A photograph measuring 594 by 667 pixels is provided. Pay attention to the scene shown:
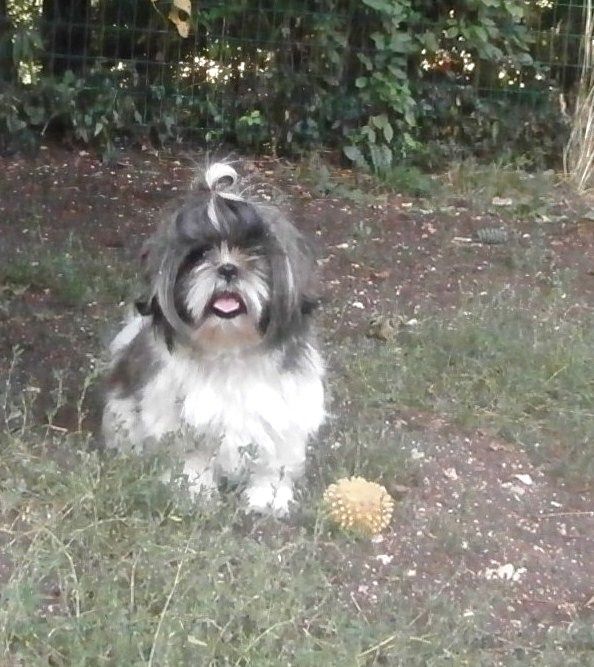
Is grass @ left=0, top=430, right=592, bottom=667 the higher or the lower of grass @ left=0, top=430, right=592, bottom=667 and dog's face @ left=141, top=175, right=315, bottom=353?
the lower

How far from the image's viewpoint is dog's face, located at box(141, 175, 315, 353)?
10.8 feet

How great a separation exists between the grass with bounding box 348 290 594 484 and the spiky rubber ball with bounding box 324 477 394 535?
0.95 m

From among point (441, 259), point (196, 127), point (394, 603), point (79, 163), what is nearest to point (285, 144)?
point (196, 127)

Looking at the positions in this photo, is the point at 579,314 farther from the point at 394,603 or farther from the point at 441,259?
the point at 394,603

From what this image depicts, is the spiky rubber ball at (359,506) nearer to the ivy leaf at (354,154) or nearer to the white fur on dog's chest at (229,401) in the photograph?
→ the white fur on dog's chest at (229,401)

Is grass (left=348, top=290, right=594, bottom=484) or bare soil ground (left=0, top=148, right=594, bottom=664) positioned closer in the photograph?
bare soil ground (left=0, top=148, right=594, bottom=664)

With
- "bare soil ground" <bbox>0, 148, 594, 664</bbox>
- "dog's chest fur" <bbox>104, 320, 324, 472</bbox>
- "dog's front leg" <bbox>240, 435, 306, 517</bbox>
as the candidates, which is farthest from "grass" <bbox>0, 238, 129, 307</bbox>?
"dog's front leg" <bbox>240, 435, 306, 517</bbox>

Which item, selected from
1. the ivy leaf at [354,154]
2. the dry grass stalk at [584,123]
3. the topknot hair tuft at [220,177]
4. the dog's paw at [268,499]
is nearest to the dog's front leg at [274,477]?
the dog's paw at [268,499]

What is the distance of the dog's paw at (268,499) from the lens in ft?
11.9

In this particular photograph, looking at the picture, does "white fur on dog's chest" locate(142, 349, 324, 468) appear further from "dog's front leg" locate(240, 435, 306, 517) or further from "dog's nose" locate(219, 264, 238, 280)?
"dog's nose" locate(219, 264, 238, 280)

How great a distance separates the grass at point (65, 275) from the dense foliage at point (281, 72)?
2024 mm

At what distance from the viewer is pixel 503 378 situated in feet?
15.9

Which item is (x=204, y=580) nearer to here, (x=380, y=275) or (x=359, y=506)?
(x=359, y=506)

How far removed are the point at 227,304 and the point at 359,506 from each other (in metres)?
0.79
